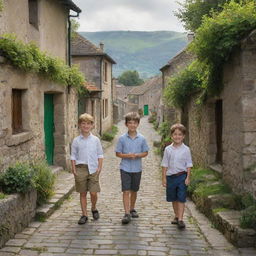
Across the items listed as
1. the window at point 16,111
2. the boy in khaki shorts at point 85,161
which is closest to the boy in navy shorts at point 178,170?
the boy in khaki shorts at point 85,161

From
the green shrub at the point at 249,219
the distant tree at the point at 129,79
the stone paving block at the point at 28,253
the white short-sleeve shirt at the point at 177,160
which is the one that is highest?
the distant tree at the point at 129,79

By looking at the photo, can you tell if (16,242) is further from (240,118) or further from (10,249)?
(240,118)

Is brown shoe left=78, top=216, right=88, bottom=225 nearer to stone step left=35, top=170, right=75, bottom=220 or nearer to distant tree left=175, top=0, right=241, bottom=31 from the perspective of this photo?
stone step left=35, top=170, right=75, bottom=220

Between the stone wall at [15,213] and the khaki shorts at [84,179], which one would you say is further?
the khaki shorts at [84,179]

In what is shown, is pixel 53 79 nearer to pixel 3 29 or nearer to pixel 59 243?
pixel 3 29

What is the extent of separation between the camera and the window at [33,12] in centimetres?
987

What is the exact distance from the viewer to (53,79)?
995 cm

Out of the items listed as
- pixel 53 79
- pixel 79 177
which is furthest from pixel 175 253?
pixel 53 79

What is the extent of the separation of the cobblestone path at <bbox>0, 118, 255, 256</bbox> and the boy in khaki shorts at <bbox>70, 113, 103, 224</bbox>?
47 centimetres

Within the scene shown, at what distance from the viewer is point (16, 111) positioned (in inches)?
317

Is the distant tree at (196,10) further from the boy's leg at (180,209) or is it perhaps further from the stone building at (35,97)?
the boy's leg at (180,209)

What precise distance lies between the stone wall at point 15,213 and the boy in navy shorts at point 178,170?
7.17 feet

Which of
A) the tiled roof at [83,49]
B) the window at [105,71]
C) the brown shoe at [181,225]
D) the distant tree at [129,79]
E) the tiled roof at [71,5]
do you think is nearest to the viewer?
the brown shoe at [181,225]

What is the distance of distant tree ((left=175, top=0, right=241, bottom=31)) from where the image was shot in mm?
14563
